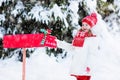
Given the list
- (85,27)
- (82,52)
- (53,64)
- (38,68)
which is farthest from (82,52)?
(53,64)

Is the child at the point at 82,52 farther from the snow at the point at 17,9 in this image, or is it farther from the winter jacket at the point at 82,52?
the snow at the point at 17,9

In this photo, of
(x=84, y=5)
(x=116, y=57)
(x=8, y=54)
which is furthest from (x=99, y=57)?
(x=8, y=54)

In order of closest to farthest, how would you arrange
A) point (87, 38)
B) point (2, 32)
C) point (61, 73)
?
point (87, 38), point (61, 73), point (2, 32)

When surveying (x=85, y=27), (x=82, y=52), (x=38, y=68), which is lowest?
(x=38, y=68)

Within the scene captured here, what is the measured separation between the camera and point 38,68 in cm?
602

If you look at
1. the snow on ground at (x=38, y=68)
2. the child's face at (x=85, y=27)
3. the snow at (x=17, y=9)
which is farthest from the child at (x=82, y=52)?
the snow at (x=17, y=9)

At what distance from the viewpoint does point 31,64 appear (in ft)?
20.3

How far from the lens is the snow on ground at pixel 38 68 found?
18.7ft

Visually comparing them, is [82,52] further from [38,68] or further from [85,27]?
[38,68]

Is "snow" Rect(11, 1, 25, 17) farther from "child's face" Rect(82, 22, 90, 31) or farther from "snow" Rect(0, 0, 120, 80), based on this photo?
"child's face" Rect(82, 22, 90, 31)

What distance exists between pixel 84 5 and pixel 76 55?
211 cm

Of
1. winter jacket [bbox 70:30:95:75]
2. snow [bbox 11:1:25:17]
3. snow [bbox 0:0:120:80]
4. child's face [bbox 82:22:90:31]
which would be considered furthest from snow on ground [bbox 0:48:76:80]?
child's face [bbox 82:22:90:31]

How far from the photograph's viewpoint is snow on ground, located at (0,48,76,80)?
225 inches

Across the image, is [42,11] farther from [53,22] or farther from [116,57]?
[116,57]
